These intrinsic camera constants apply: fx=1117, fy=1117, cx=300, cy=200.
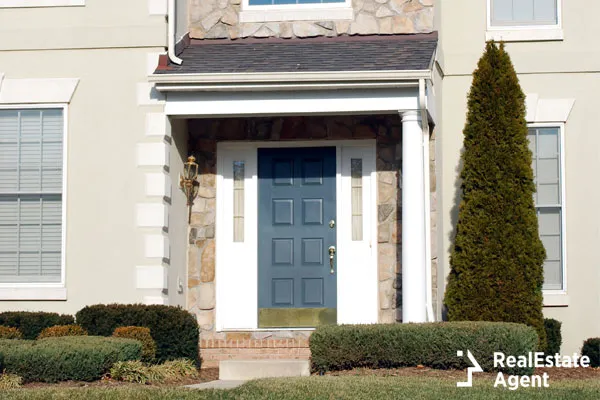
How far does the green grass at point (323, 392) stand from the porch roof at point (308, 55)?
4.19 meters

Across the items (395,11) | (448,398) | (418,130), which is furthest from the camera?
(395,11)

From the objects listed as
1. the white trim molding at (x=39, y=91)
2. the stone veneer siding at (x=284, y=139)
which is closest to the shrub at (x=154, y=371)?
the stone veneer siding at (x=284, y=139)

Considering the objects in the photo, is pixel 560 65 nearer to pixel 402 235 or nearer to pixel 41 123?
pixel 402 235

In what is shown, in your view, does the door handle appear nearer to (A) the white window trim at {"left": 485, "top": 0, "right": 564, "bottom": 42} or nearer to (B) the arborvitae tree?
(B) the arborvitae tree

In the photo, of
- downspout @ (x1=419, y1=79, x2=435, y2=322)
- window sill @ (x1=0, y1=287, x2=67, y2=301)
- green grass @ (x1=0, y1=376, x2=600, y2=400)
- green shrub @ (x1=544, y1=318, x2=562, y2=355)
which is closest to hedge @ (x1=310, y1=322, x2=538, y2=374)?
green grass @ (x1=0, y1=376, x2=600, y2=400)

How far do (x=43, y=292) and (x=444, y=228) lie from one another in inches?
197

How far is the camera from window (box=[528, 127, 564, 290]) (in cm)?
1400

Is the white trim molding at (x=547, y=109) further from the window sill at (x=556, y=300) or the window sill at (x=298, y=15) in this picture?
the window sill at (x=298, y=15)

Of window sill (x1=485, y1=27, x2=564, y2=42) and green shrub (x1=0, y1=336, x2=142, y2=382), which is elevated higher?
window sill (x1=485, y1=27, x2=564, y2=42)

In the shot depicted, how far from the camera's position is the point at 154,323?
480 inches

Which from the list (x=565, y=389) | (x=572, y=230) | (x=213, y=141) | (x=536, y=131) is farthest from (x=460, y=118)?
(x=565, y=389)

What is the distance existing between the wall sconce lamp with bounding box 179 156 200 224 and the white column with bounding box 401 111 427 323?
2.72m

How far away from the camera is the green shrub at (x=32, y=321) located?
12.3 metres

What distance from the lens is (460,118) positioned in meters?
14.3
